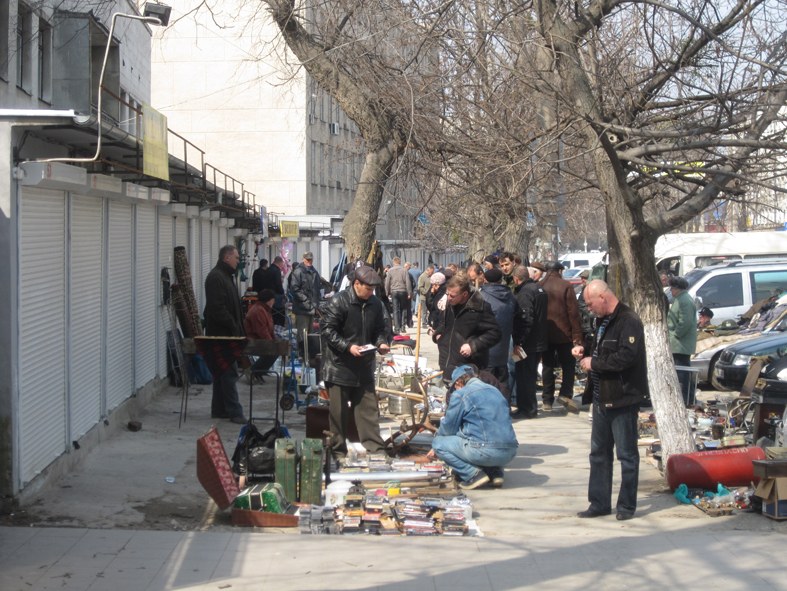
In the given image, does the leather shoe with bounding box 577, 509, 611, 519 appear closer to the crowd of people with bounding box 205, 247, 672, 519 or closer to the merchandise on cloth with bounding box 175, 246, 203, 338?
the crowd of people with bounding box 205, 247, 672, 519

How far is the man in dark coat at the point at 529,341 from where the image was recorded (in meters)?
9.91

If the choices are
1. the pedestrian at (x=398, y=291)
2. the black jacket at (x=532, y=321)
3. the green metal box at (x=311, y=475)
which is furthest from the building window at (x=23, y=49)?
the pedestrian at (x=398, y=291)

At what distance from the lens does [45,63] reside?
1124 cm

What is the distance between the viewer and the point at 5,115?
217 inches

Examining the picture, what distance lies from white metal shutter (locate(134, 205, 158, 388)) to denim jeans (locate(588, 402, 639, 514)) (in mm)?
5838

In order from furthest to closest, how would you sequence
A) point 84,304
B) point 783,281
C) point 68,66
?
point 783,281, point 68,66, point 84,304

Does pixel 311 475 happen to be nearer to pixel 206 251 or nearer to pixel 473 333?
pixel 473 333

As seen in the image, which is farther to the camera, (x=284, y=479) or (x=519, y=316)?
(x=519, y=316)

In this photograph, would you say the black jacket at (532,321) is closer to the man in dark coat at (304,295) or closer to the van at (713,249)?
the man in dark coat at (304,295)

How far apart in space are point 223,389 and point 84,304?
6.85 feet

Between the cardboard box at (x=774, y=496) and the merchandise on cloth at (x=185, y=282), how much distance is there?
8.58 m

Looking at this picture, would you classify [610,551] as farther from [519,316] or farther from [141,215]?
[141,215]

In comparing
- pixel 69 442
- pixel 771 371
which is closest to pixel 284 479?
pixel 69 442

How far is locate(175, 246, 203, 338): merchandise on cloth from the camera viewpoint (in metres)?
12.1
